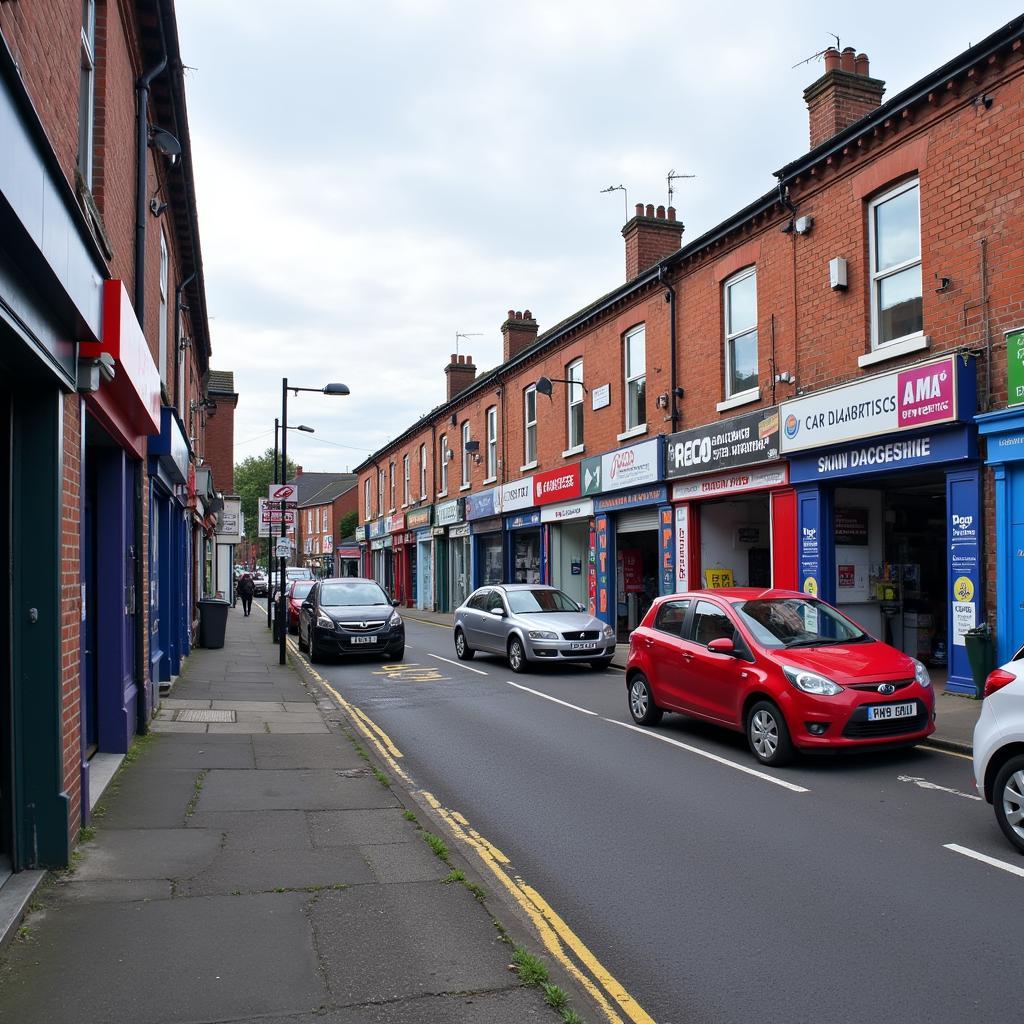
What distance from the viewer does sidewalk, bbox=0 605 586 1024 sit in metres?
3.64

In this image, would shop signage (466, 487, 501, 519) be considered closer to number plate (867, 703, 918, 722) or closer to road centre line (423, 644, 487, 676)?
road centre line (423, 644, 487, 676)

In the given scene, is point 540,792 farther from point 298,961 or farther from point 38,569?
point 38,569

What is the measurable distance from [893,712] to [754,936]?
4048 mm

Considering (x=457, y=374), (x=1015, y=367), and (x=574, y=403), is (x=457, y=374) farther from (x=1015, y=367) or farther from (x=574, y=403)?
(x=1015, y=367)

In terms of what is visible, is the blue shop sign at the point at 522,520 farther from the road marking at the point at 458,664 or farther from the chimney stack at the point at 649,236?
the chimney stack at the point at 649,236

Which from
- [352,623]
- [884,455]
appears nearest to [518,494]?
[352,623]

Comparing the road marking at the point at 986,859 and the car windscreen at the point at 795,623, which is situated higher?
the car windscreen at the point at 795,623

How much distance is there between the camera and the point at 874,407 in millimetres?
12766

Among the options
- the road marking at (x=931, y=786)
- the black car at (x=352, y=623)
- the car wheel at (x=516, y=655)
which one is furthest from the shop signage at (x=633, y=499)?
the road marking at (x=931, y=786)

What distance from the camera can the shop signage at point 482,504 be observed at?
2877cm

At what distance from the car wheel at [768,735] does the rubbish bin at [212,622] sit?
47.8ft

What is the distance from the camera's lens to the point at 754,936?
14.8 ft

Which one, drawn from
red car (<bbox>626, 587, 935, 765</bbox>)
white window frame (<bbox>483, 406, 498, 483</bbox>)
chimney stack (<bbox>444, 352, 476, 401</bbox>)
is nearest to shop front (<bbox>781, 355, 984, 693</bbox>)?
red car (<bbox>626, 587, 935, 765</bbox>)

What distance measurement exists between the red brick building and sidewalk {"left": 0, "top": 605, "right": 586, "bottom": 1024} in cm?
858
